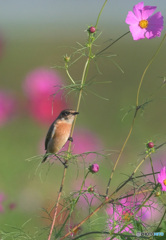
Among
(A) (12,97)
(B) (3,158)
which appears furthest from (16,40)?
(A) (12,97)

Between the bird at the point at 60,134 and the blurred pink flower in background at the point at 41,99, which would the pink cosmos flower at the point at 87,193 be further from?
the blurred pink flower in background at the point at 41,99

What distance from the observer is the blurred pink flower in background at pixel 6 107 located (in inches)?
136

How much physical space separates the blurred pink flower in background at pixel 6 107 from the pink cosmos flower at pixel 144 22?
7.46 feet

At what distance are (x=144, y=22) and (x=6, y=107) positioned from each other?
2.38 m

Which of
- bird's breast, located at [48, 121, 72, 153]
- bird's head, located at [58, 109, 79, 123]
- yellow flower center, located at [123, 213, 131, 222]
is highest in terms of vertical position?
bird's head, located at [58, 109, 79, 123]

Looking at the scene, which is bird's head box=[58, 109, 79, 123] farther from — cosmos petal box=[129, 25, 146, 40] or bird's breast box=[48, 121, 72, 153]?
cosmos petal box=[129, 25, 146, 40]

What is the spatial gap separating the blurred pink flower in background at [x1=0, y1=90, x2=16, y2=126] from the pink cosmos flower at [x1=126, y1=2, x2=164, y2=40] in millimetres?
2273

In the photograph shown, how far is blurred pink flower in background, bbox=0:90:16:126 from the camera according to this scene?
3447mm

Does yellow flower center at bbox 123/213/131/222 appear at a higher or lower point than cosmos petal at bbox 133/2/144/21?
lower

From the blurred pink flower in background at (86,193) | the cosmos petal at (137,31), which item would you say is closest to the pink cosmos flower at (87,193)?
the blurred pink flower in background at (86,193)

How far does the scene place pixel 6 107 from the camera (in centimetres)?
352

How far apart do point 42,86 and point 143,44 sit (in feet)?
24.0

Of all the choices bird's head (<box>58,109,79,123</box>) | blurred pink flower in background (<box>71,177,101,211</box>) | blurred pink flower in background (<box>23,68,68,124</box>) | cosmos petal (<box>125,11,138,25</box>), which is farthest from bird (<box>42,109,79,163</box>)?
blurred pink flower in background (<box>23,68,68,124</box>)

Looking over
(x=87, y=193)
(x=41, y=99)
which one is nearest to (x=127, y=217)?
(x=87, y=193)
